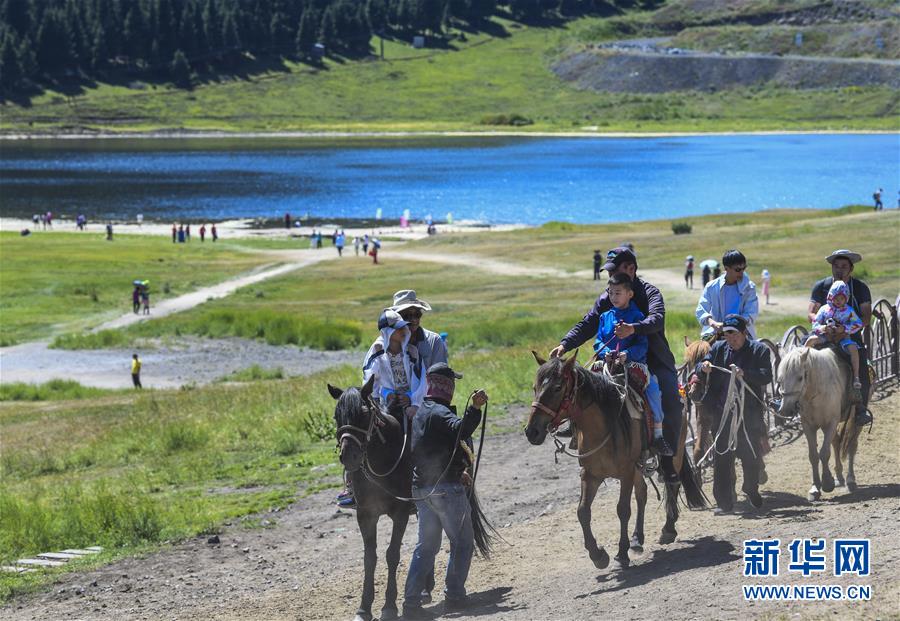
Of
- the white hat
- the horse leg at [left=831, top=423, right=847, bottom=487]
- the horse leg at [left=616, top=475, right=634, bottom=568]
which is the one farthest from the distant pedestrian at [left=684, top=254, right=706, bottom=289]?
the white hat

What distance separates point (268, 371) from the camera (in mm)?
37312

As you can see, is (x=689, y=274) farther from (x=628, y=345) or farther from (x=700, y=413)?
(x=628, y=345)

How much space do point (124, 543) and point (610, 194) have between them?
110600 millimetres

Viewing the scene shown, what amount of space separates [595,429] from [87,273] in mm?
55586

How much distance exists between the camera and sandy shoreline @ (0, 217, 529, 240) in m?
91.0

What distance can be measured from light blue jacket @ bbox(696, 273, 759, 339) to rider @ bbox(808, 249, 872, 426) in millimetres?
1454

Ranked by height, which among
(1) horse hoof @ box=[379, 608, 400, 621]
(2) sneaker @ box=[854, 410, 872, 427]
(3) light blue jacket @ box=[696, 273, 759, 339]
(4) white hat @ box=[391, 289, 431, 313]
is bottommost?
(1) horse hoof @ box=[379, 608, 400, 621]

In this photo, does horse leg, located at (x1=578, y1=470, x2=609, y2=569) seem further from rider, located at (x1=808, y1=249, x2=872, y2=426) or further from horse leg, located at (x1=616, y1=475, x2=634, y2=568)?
rider, located at (x1=808, y1=249, x2=872, y2=426)

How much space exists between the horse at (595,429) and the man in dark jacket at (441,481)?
0.77 meters

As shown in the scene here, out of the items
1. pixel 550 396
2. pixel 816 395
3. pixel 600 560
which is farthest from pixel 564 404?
pixel 816 395

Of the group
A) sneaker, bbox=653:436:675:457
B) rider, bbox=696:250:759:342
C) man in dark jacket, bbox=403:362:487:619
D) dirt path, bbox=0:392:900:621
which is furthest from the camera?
rider, bbox=696:250:759:342

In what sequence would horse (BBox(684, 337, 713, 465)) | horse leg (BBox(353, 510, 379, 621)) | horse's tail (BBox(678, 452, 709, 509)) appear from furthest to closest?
horse (BBox(684, 337, 713, 465)), horse's tail (BBox(678, 452, 709, 509)), horse leg (BBox(353, 510, 379, 621))

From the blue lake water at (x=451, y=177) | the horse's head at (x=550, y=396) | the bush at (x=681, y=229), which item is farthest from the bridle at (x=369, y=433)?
the blue lake water at (x=451, y=177)

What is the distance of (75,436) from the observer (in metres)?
26.3
